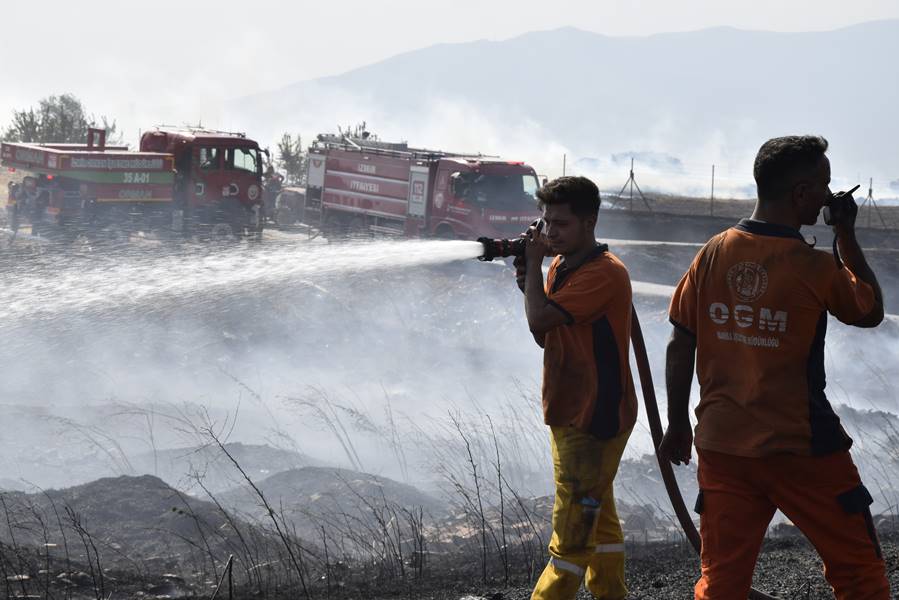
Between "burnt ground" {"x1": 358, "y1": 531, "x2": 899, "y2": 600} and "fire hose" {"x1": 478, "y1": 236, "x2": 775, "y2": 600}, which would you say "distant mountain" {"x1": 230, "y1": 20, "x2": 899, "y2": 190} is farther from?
"fire hose" {"x1": 478, "y1": 236, "x2": 775, "y2": 600}

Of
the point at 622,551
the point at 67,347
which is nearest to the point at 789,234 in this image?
the point at 622,551

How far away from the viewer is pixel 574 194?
11.7ft

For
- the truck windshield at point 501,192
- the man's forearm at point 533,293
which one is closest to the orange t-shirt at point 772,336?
the man's forearm at point 533,293

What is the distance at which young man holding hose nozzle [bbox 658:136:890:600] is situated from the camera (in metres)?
2.79

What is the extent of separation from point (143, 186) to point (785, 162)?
1787cm

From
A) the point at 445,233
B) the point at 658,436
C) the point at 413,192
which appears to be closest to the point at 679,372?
the point at 658,436

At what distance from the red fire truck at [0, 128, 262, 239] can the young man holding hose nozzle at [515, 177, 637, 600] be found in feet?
54.1

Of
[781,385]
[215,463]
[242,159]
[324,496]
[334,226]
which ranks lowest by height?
[215,463]

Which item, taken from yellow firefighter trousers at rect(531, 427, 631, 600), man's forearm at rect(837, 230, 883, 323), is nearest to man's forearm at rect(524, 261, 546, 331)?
yellow firefighter trousers at rect(531, 427, 631, 600)

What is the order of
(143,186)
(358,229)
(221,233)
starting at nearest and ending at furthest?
(143,186)
(221,233)
(358,229)

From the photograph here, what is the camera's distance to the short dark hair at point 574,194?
355 centimetres

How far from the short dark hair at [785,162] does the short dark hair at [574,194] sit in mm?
721

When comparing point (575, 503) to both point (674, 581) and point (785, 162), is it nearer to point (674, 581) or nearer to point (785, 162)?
point (674, 581)

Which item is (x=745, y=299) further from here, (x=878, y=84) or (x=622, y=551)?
(x=878, y=84)
